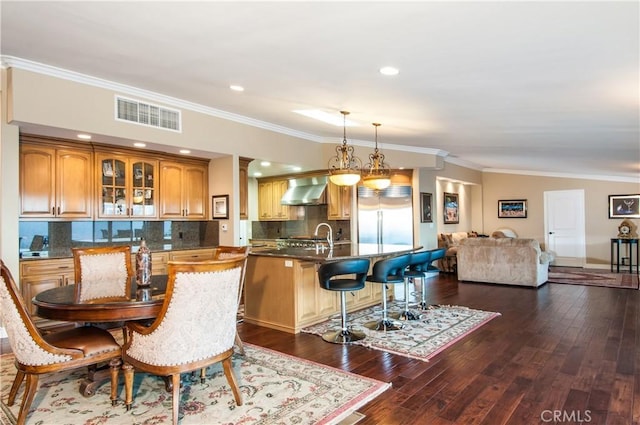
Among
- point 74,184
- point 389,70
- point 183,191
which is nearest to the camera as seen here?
point 389,70

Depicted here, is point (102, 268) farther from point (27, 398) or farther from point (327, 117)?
point (327, 117)

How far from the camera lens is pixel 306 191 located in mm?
8289

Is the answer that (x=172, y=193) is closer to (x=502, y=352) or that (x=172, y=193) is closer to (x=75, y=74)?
(x=75, y=74)

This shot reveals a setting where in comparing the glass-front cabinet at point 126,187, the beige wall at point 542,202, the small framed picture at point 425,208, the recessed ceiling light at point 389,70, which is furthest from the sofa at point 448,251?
the glass-front cabinet at point 126,187

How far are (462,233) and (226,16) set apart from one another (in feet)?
29.5

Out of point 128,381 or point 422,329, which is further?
point 422,329

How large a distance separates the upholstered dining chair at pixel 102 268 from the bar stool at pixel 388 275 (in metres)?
2.47

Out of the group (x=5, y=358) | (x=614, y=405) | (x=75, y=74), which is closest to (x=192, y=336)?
(x=5, y=358)

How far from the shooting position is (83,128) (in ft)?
14.0

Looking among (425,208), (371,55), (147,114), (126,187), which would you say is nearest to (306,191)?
(425,208)

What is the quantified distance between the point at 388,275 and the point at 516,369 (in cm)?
158

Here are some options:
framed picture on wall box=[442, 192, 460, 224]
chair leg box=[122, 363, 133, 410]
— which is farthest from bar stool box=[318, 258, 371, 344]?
framed picture on wall box=[442, 192, 460, 224]

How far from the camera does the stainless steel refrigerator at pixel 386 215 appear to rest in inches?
316

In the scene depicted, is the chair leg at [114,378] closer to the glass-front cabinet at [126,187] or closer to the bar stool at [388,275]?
the bar stool at [388,275]
